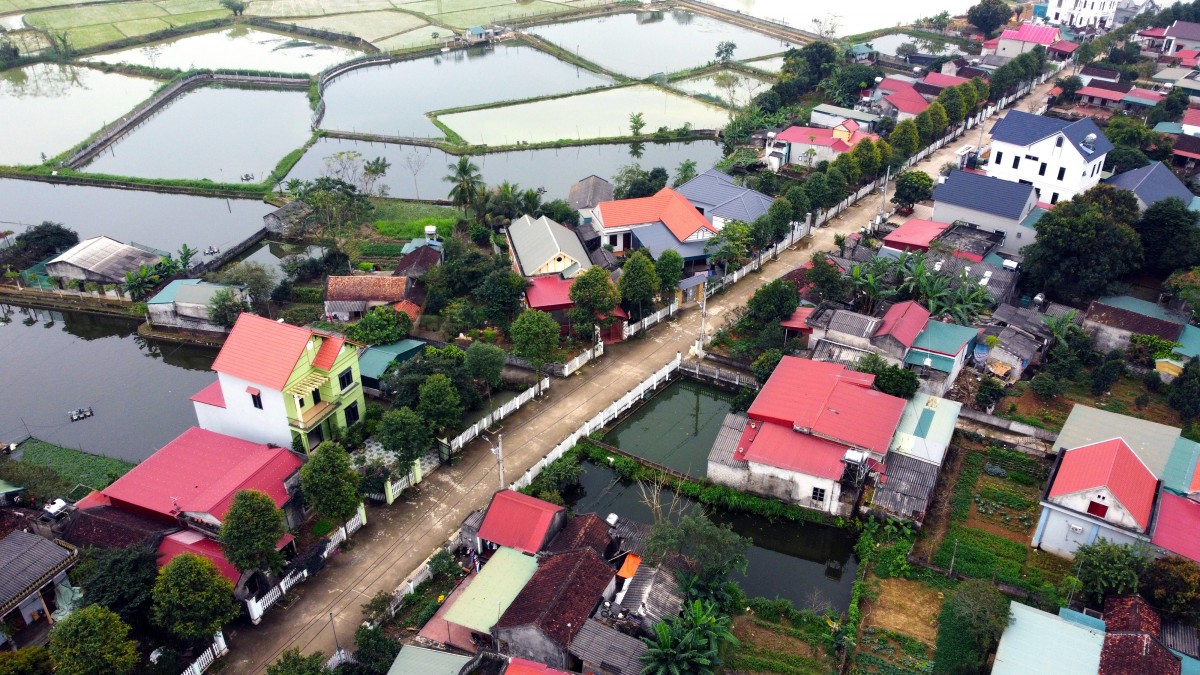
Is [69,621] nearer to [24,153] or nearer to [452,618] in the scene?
[452,618]

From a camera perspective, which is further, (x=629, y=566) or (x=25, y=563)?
(x=629, y=566)

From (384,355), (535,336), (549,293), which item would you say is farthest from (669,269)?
(384,355)

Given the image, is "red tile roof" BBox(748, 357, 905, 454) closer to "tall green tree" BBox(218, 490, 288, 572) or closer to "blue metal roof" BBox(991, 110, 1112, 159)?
"tall green tree" BBox(218, 490, 288, 572)

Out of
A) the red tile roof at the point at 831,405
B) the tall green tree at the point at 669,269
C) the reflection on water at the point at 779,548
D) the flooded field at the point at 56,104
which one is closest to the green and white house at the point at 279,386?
the reflection on water at the point at 779,548

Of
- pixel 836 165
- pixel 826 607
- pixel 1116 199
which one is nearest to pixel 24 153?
pixel 836 165

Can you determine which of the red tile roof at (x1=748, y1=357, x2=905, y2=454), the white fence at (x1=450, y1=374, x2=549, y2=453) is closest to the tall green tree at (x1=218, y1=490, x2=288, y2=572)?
the white fence at (x1=450, y1=374, x2=549, y2=453)

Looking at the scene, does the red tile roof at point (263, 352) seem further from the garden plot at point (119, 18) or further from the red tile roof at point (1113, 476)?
the garden plot at point (119, 18)

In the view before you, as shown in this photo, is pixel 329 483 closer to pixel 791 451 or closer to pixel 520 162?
pixel 791 451
